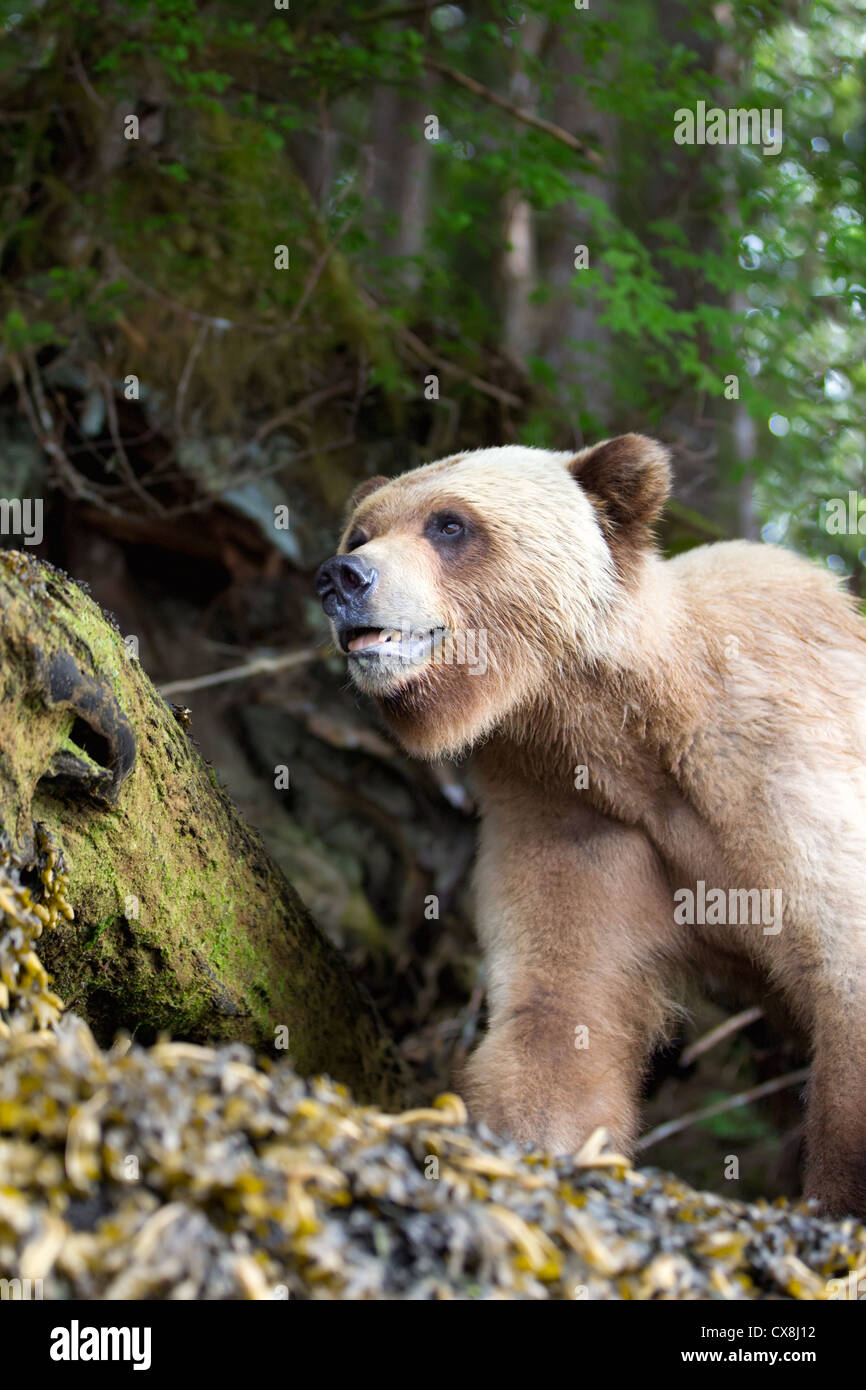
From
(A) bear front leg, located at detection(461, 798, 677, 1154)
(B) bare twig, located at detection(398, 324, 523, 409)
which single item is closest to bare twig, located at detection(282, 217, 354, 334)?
(B) bare twig, located at detection(398, 324, 523, 409)

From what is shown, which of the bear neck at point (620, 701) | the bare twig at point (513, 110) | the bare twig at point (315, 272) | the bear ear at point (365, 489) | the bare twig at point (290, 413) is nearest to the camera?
the bear neck at point (620, 701)

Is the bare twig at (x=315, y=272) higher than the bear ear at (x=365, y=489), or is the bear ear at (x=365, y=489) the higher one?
the bare twig at (x=315, y=272)

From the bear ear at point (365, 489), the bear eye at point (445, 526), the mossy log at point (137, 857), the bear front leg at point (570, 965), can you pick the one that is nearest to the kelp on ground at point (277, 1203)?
the mossy log at point (137, 857)

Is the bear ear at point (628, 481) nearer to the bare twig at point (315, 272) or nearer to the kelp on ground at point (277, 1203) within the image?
the kelp on ground at point (277, 1203)

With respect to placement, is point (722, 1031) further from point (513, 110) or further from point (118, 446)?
point (513, 110)

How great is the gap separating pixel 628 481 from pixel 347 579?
3.81 ft

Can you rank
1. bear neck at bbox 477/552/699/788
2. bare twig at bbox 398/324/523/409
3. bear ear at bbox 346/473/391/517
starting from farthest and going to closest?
bare twig at bbox 398/324/523/409
bear ear at bbox 346/473/391/517
bear neck at bbox 477/552/699/788

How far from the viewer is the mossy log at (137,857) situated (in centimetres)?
262

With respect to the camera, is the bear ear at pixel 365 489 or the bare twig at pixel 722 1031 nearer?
the bear ear at pixel 365 489

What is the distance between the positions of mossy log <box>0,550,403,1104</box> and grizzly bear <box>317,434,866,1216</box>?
626mm

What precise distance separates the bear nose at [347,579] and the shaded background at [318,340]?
2591 millimetres

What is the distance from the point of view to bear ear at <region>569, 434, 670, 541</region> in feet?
13.7

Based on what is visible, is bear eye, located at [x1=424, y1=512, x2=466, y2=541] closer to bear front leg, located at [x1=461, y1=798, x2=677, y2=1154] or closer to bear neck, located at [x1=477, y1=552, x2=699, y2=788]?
bear neck, located at [x1=477, y1=552, x2=699, y2=788]
